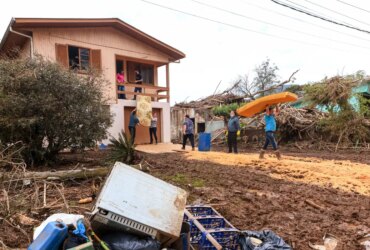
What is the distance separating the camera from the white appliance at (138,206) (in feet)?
8.93

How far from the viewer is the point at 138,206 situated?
9.50 ft

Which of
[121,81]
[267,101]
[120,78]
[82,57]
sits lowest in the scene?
[267,101]

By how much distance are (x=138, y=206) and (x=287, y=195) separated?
11.4 ft

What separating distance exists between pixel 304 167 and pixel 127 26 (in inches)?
465

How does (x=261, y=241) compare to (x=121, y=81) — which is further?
(x=121, y=81)

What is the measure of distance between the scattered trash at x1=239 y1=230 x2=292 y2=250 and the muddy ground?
20.4 inches

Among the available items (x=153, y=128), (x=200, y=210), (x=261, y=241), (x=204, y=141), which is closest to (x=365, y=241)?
(x=261, y=241)

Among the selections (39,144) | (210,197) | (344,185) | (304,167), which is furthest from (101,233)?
(39,144)

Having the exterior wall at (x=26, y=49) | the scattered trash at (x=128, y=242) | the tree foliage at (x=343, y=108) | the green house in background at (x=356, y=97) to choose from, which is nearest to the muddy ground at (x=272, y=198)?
the scattered trash at (x=128, y=242)

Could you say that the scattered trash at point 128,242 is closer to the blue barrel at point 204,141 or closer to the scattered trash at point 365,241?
the scattered trash at point 365,241

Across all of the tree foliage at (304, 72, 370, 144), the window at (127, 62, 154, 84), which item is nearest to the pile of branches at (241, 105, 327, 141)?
the tree foliage at (304, 72, 370, 144)

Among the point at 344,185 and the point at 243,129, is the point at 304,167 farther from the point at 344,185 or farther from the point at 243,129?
the point at 243,129

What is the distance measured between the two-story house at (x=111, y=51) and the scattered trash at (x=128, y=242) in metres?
9.80

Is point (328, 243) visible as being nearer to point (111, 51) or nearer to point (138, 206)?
point (138, 206)
